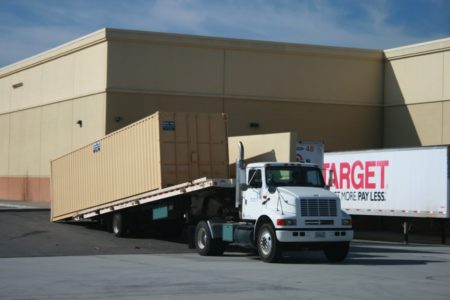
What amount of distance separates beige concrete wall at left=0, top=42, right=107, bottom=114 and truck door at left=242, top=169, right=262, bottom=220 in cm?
1968

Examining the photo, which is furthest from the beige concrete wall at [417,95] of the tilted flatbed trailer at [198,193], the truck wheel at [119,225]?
the truck wheel at [119,225]

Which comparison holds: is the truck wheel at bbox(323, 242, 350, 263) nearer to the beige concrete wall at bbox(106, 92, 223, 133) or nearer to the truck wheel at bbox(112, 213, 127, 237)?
the truck wheel at bbox(112, 213, 127, 237)

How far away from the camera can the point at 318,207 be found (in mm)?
18031

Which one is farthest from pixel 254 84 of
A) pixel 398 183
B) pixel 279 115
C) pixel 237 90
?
pixel 398 183

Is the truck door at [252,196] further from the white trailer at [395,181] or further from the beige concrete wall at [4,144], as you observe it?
the beige concrete wall at [4,144]

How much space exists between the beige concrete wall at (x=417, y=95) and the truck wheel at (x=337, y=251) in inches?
875

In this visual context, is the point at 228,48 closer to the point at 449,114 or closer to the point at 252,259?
the point at 449,114

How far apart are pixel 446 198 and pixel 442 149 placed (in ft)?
5.78

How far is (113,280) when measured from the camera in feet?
45.7

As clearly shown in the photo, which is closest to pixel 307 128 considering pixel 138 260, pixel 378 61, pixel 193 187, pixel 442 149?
pixel 378 61

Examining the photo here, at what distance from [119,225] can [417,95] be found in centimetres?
2147

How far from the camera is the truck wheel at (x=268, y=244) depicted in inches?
703

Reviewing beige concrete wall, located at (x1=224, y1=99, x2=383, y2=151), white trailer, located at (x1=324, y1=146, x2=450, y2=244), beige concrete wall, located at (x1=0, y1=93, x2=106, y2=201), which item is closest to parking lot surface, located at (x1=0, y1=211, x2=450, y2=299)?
white trailer, located at (x1=324, y1=146, x2=450, y2=244)

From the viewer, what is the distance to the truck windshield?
742 inches
